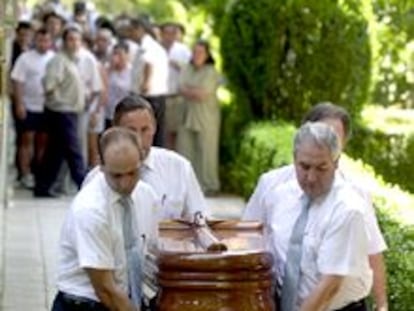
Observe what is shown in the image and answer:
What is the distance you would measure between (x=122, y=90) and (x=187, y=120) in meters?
1.11

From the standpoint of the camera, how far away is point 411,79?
777 inches

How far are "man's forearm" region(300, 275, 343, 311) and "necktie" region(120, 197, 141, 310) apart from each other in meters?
0.66

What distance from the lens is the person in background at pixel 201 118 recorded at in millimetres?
17406

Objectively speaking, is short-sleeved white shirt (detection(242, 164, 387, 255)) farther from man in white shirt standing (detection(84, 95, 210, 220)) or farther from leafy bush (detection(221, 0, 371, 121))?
leafy bush (detection(221, 0, 371, 121))

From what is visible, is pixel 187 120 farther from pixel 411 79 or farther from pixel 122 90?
pixel 411 79

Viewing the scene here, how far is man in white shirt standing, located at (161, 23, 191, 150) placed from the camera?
1783 cm

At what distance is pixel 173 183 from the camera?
22.3ft

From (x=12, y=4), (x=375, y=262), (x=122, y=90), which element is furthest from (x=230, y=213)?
(x=375, y=262)

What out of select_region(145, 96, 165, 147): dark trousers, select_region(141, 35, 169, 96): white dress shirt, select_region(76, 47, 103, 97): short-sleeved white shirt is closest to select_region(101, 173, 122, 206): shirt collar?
select_region(145, 96, 165, 147): dark trousers

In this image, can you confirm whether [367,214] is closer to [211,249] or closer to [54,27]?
[211,249]

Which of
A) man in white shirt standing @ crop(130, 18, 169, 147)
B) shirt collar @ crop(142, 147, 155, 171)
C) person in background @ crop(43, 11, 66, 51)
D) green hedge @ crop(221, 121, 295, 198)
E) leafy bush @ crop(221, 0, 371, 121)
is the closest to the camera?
shirt collar @ crop(142, 147, 155, 171)

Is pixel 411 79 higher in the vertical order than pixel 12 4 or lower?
lower

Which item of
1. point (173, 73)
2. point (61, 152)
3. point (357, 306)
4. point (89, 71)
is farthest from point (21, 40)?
point (357, 306)

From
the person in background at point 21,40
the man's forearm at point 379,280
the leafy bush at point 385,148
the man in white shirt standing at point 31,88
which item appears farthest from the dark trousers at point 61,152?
the man's forearm at point 379,280
